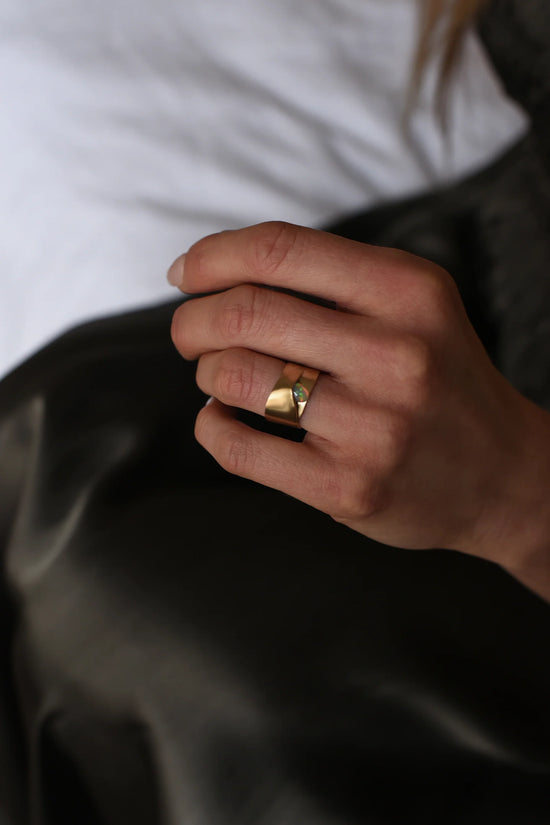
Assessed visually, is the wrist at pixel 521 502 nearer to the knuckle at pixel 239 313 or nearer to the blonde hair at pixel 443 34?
the knuckle at pixel 239 313

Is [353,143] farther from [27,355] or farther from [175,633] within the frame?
[175,633]

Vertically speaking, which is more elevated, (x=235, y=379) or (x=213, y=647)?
(x=235, y=379)

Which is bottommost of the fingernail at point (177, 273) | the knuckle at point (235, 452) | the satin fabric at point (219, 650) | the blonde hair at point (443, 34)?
the satin fabric at point (219, 650)

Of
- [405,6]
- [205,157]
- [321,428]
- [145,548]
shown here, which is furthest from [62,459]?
[405,6]

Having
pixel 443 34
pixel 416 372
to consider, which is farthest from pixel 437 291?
pixel 443 34

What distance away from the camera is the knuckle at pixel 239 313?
0.37 metres

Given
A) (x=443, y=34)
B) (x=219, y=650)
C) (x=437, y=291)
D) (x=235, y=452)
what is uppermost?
(x=443, y=34)

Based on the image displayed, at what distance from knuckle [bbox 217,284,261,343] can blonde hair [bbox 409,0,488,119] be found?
1.46 feet

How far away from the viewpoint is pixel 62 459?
0.48m

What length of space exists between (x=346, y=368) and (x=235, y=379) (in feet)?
0.18

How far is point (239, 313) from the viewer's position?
367 mm

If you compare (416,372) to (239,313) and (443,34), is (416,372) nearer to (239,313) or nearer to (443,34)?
(239,313)

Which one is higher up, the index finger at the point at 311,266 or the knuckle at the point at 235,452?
the index finger at the point at 311,266

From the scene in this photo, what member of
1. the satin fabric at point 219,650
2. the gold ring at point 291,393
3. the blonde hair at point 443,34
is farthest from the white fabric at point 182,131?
the gold ring at point 291,393
